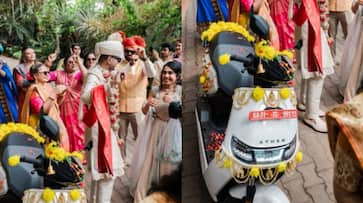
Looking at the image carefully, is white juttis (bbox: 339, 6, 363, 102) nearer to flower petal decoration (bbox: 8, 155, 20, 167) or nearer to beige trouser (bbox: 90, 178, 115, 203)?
beige trouser (bbox: 90, 178, 115, 203)

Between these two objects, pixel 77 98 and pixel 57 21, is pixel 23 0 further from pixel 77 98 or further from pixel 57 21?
pixel 77 98

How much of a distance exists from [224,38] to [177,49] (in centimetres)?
25

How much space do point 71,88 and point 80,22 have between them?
26cm

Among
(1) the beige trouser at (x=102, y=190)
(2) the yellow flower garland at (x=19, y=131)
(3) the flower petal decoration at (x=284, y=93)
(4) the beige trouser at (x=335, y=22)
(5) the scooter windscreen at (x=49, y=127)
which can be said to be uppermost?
(4) the beige trouser at (x=335, y=22)

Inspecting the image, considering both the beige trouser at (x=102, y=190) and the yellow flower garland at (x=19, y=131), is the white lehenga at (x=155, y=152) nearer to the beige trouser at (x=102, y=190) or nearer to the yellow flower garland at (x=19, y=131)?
the beige trouser at (x=102, y=190)

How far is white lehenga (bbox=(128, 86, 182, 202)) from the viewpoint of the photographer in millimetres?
2221

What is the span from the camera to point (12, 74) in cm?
247

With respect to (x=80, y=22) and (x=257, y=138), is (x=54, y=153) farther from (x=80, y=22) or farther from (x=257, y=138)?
(x=80, y=22)

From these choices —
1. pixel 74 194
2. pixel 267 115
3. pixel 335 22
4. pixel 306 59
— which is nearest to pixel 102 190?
pixel 74 194

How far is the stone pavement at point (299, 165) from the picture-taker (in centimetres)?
226

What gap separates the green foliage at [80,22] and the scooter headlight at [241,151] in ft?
2.13

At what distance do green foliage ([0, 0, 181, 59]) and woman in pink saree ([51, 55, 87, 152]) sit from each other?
0.26ft

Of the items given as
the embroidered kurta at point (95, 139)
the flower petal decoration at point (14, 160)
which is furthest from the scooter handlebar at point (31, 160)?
the embroidered kurta at point (95, 139)

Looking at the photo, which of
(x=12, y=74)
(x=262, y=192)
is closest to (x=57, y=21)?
(x=12, y=74)
